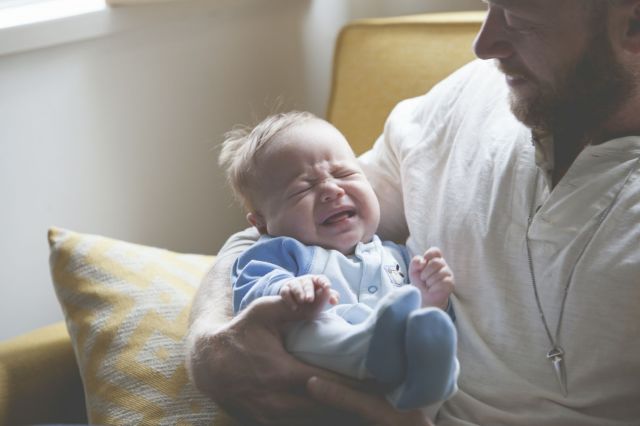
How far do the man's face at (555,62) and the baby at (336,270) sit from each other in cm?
29

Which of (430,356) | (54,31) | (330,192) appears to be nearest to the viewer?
(430,356)

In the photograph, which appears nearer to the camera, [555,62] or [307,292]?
[307,292]

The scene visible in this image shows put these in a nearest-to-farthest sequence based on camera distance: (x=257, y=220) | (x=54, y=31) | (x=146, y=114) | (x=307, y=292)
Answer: (x=307, y=292) → (x=257, y=220) → (x=54, y=31) → (x=146, y=114)

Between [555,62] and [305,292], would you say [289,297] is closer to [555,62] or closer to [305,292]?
[305,292]

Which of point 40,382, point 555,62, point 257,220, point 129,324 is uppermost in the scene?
point 555,62

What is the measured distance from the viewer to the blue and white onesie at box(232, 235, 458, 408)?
116 centimetres

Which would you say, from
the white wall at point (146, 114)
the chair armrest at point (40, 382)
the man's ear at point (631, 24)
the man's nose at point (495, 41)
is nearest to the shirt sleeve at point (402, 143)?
the man's nose at point (495, 41)

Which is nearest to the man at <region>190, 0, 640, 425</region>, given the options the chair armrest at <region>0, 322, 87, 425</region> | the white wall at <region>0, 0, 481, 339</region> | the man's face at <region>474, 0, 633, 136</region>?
the man's face at <region>474, 0, 633, 136</region>

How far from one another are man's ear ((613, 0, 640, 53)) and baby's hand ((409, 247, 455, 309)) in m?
0.43

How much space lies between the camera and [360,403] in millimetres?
1310

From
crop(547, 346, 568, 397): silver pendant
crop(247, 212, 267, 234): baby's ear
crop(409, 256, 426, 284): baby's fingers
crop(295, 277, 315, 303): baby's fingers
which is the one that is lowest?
crop(547, 346, 568, 397): silver pendant

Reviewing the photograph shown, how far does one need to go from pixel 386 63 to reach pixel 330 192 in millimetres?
667

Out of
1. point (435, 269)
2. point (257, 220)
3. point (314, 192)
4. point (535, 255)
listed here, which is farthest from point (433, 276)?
point (257, 220)

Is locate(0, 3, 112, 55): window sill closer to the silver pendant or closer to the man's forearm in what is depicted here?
the man's forearm
